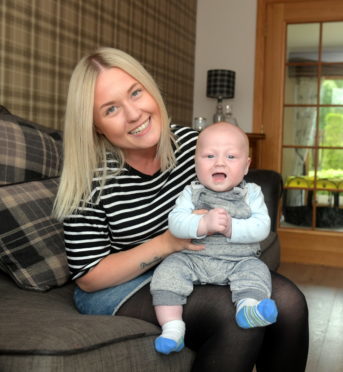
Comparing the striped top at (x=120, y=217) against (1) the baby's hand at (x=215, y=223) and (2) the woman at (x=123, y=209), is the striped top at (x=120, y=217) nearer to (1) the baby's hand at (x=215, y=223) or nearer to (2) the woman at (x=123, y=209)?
(2) the woman at (x=123, y=209)

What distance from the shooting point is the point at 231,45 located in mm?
4367

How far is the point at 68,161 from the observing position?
1365mm

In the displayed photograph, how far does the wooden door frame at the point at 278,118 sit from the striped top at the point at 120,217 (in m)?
2.96

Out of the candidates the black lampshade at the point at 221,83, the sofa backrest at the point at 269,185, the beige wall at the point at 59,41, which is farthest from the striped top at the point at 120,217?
the black lampshade at the point at 221,83

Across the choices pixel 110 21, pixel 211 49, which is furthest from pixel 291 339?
pixel 211 49

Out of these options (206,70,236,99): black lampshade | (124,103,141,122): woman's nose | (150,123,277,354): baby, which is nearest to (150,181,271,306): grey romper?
(150,123,277,354): baby

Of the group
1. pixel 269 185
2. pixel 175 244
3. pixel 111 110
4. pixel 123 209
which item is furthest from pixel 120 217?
pixel 269 185

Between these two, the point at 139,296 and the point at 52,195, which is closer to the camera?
the point at 139,296

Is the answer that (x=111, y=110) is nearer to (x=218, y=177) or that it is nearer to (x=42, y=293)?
(x=218, y=177)

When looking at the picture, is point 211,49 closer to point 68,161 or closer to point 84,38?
point 84,38

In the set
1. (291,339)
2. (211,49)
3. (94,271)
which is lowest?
(291,339)

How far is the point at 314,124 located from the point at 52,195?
317 centimetres

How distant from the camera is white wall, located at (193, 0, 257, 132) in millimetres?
4328

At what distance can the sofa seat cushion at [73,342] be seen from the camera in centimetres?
95
